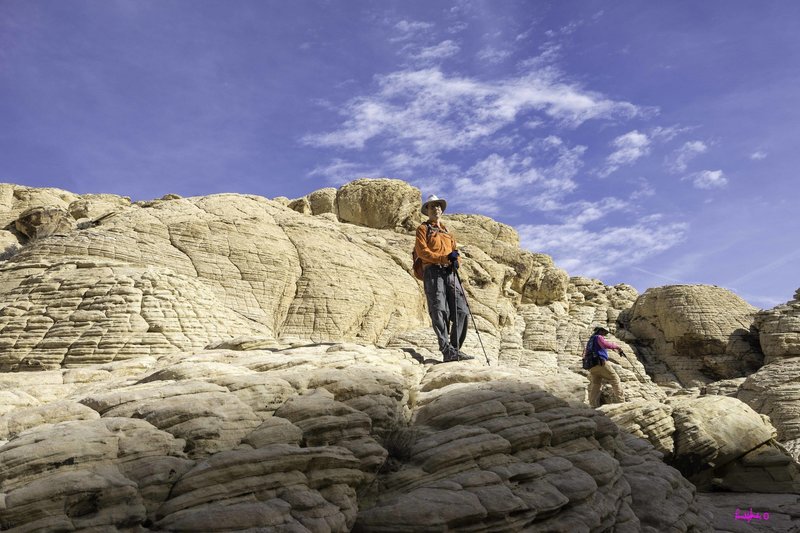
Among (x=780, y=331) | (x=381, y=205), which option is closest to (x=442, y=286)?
(x=381, y=205)

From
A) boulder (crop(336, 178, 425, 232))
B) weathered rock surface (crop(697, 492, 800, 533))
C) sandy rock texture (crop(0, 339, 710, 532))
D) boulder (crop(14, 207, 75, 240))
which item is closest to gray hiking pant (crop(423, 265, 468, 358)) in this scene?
sandy rock texture (crop(0, 339, 710, 532))

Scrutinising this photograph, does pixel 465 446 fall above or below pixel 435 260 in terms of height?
below

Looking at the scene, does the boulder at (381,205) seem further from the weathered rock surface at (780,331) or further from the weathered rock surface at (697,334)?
the weathered rock surface at (780,331)

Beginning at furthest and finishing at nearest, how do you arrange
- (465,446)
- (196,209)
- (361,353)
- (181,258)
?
(196,209), (181,258), (361,353), (465,446)

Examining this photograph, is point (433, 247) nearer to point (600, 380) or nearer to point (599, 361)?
point (599, 361)

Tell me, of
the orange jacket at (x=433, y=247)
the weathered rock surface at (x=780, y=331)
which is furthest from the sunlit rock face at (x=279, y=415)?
the weathered rock surface at (x=780, y=331)

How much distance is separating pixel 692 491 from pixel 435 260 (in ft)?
19.2

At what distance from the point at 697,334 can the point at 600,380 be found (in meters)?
16.1

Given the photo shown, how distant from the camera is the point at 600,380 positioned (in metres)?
14.0

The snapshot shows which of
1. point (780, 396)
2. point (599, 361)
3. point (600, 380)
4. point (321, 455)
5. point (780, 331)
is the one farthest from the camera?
point (780, 331)

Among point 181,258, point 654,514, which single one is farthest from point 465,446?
point 181,258

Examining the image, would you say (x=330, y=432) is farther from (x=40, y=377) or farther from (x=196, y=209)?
(x=196, y=209)

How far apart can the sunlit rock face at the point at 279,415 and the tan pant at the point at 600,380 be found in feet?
2.80

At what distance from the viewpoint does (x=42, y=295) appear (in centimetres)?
1199
